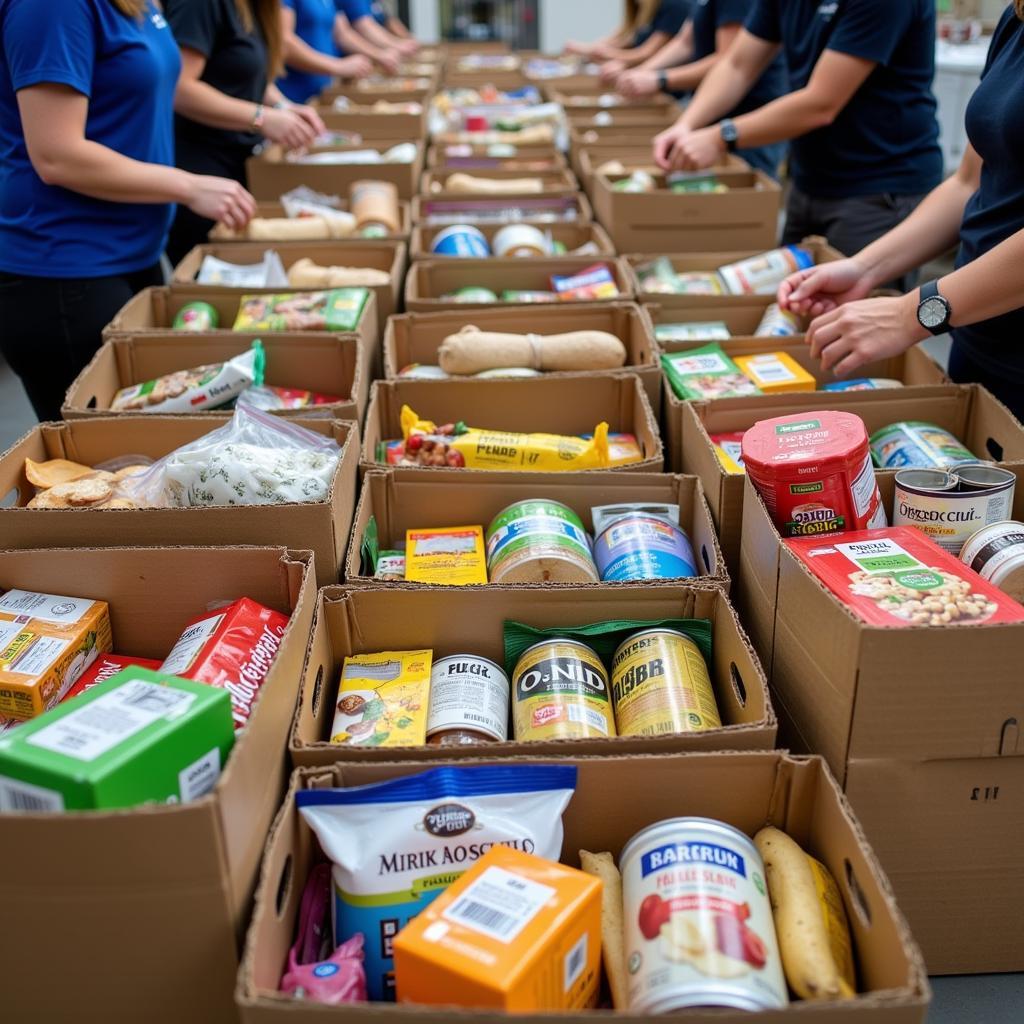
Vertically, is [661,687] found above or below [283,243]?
below

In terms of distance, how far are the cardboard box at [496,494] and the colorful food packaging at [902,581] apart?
0.37 metres

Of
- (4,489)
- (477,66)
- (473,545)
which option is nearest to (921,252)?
(473,545)

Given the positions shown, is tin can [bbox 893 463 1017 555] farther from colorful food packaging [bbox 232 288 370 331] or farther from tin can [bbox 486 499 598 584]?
colorful food packaging [bbox 232 288 370 331]

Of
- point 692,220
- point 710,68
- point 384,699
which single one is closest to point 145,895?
point 384,699

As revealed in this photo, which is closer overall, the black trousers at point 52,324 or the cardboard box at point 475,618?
the cardboard box at point 475,618

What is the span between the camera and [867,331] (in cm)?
162

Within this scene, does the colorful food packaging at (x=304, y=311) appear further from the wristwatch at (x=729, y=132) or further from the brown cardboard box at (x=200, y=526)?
the wristwatch at (x=729, y=132)

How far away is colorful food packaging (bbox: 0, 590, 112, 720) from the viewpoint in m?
1.17

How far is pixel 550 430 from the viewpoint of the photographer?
195cm

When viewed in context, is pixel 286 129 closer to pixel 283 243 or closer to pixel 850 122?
pixel 283 243

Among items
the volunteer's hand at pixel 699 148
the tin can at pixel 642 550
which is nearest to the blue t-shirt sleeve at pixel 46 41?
the tin can at pixel 642 550

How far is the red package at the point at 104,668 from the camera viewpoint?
4.14 feet

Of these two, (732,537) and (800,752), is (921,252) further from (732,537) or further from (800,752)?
(800,752)

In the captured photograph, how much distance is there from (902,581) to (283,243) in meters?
1.90
